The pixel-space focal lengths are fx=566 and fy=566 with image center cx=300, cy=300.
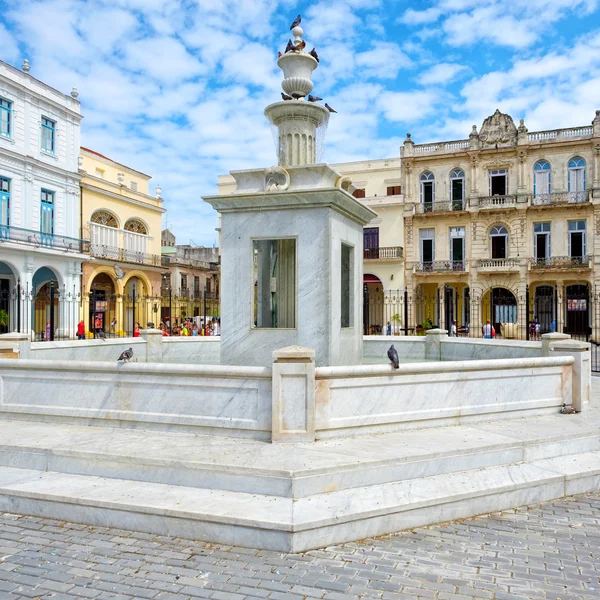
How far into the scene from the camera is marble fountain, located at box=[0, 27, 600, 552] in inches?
193

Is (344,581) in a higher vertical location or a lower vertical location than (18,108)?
lower

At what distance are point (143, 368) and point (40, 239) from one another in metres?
26.1

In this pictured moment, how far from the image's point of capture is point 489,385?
23.3 feet

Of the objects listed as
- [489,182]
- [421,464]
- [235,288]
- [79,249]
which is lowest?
[421,464]

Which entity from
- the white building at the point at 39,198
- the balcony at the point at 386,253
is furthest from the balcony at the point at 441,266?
the white building at the point at 39,198

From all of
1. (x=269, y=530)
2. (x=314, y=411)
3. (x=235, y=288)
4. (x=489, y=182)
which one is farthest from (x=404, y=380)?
(x=489, y=182)

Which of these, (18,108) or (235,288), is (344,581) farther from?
(18,108)

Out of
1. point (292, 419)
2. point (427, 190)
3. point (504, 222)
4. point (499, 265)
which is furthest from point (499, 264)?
point (292, 419)

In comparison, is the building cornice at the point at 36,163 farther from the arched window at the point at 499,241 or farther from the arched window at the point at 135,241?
the arched window at the point at 499,241

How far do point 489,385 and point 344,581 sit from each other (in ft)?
12.7

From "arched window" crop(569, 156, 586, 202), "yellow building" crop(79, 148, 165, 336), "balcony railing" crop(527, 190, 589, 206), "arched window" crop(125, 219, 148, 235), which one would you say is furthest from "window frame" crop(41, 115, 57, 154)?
"arched window" crop(569, 156, 586, 202)

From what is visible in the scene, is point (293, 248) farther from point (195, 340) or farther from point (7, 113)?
point (7, 113)

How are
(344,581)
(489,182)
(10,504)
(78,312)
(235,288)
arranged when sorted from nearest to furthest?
1. (344,581)
2. (10,504)
3. (235,288)
4. (78,312)
5. (489,182)

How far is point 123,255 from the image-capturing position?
1400 inches
